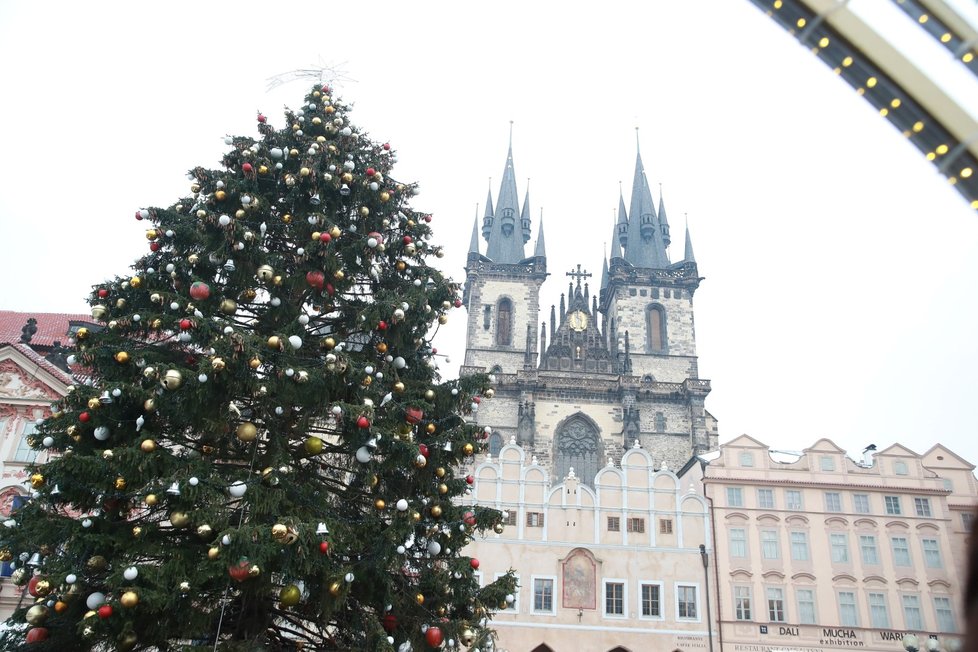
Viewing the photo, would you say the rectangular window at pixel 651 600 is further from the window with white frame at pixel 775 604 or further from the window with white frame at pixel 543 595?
the window with white frame at pixel 775 604

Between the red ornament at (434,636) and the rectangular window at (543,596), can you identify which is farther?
the rectangular window at (543,596)

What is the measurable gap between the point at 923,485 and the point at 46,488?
24.0 meters

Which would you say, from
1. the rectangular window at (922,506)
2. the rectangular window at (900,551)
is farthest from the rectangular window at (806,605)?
the rectangular window at (922,506)

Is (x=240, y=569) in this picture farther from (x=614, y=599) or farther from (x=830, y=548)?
(x=830, y=548)

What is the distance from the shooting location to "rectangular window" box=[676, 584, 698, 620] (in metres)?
20.8

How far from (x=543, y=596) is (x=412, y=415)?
14146mm

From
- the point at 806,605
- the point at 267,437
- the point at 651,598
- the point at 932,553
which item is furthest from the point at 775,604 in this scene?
the point at 267,437

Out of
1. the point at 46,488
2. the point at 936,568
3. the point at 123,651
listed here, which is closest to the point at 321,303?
the point at 46,488

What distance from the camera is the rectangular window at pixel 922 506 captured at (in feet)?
74.5

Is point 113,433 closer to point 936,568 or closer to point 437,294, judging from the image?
point 437,294

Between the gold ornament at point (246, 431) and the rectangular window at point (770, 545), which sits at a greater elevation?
the rectangular window at point (770, 545)

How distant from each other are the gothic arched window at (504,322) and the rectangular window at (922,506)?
26613 mm

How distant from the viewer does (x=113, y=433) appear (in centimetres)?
762

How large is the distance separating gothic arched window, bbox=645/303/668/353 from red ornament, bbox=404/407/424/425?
3888 centimetres
